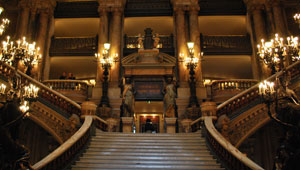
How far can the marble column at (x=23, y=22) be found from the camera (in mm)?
16641

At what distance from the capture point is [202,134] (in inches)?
364

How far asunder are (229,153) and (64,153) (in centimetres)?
426

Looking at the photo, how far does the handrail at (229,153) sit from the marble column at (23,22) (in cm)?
1367

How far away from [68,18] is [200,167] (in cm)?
1552

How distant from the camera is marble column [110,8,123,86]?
1566 cm

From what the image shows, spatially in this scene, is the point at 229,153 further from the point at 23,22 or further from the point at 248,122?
the point at 23,22

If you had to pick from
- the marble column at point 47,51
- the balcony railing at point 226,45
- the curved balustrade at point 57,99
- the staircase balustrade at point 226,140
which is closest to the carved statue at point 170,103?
the staircase balustrade at point 226,140

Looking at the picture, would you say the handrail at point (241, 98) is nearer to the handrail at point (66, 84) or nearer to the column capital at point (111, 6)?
the handrail at point (66, 84)

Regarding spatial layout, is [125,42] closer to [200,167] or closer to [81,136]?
[81,136]

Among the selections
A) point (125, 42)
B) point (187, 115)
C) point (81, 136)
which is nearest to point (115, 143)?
point (81, 136)

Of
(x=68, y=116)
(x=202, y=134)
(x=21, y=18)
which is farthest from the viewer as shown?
(x=21, y=18)

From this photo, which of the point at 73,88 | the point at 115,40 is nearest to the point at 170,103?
the point at 73,88

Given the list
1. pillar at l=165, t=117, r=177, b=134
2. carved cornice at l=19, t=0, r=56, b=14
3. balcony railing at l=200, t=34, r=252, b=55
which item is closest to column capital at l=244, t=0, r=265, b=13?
balcony railing at l=200, t=34, r=252, b=55

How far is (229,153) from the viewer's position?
22.2 ft
